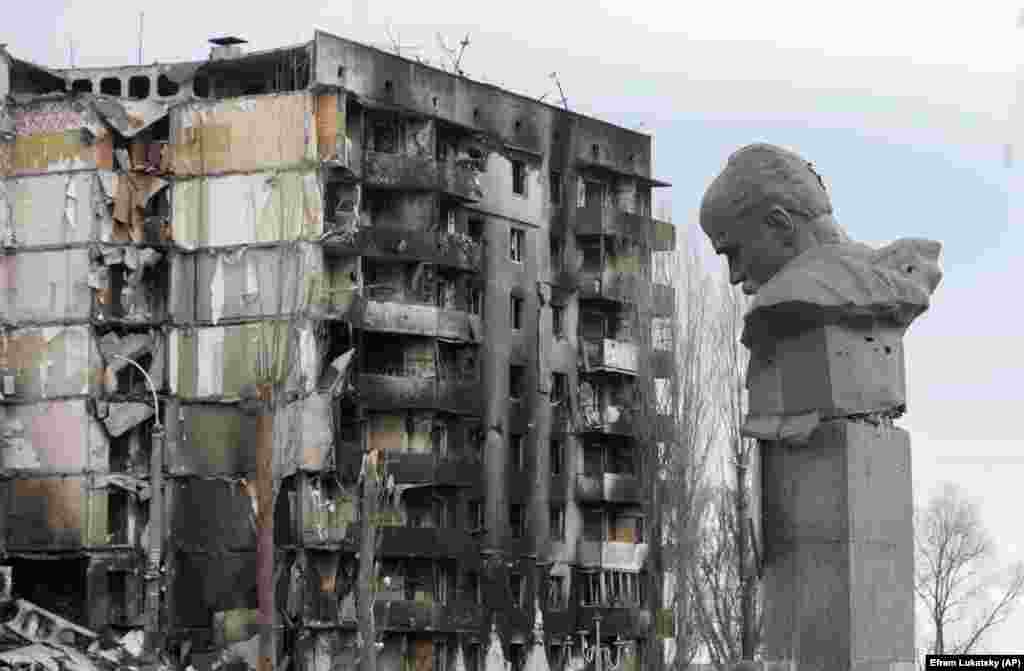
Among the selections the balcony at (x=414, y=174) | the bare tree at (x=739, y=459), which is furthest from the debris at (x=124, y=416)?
the bare tree at (x=739, y=459)

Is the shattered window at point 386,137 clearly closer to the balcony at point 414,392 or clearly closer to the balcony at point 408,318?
the balcony at point 408,318

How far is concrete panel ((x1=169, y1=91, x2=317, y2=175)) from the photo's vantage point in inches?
2414

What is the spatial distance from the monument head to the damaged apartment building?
41185mm

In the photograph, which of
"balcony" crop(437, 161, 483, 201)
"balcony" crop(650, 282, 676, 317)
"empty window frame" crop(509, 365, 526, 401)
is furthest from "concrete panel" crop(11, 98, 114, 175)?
"balcony" crop(650, 282, 676, 317)

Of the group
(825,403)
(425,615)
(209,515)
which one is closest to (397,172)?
(209,515)

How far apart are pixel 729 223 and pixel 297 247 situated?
43999 millimetres

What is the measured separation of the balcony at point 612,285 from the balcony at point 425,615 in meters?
11.2

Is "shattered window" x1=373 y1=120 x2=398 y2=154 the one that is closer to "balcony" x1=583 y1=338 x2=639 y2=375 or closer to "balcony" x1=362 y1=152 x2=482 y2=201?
"balcony" x1=362 y1=152 x2=482 y2=201

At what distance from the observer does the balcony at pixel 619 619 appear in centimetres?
6762

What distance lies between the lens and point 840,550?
57.1 ft

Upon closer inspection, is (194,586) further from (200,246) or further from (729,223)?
(729,223)

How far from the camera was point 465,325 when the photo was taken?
64000 mm

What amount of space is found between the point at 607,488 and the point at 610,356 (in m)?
3.92

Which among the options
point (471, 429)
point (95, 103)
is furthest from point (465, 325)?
point (95, 103)
